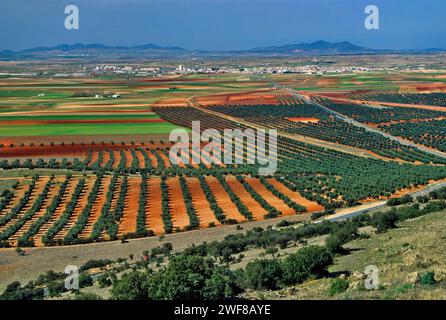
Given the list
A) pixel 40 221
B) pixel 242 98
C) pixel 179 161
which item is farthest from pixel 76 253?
pixel 242 98

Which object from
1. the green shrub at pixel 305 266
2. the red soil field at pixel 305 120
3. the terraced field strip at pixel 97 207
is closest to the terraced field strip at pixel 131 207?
the terraced field strip at pixel 97 207

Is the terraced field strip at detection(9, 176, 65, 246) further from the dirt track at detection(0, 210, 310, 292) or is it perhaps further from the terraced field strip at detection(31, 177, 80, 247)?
the dirt track at detection(0, 210, 310, 292)

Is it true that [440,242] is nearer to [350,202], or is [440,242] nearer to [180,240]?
[180,240]

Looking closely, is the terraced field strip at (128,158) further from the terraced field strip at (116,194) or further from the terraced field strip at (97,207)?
the terraced field strip at (116,194)

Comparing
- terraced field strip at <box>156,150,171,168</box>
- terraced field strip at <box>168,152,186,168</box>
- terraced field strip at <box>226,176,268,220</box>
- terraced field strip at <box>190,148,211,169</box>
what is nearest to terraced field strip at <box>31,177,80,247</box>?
terraced field strip at <box>156,150,171,168</box>

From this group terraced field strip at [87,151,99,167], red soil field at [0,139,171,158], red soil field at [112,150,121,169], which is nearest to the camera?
red soil field at [112,150,121,169]

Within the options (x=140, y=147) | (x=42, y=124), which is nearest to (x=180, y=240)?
(x=140, y=147)

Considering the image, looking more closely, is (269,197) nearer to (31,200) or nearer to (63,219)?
(63,219)
